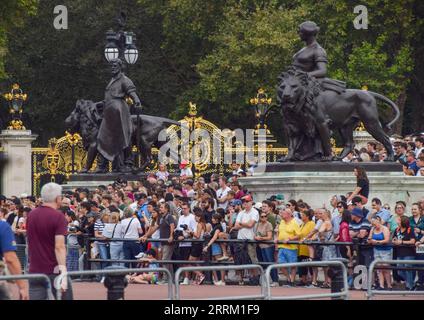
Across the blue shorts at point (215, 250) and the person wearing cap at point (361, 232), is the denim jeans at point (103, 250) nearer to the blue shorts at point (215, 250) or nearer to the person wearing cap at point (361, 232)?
the blue shorts at point (215, 250)

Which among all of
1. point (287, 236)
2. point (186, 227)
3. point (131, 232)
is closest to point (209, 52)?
point (131, 232)

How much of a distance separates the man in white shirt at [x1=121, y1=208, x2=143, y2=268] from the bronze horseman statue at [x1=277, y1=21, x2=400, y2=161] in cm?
409

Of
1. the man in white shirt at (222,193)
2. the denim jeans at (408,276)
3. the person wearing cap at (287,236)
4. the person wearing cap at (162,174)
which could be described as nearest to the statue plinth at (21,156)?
the person wearing cap at (162,174)

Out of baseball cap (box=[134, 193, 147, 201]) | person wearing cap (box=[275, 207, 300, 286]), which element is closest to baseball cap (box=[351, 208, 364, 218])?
person wearing cap (box=[275, 207, 300, 286])

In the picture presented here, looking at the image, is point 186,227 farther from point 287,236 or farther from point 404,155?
point 404,155

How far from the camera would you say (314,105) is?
99.7 ft

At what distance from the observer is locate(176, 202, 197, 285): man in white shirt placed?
86.5 feet

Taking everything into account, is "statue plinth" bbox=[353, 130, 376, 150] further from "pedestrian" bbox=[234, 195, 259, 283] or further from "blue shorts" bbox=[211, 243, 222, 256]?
"blue shorts" bbox=[211, 243, 222, 256]

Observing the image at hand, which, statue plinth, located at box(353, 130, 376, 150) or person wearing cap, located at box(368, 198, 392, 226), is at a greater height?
statue plinth, located at box(353, 130, 376, 150)

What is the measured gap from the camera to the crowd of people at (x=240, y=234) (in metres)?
23.8

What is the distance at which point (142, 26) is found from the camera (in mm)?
66812

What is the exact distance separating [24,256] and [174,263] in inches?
126
